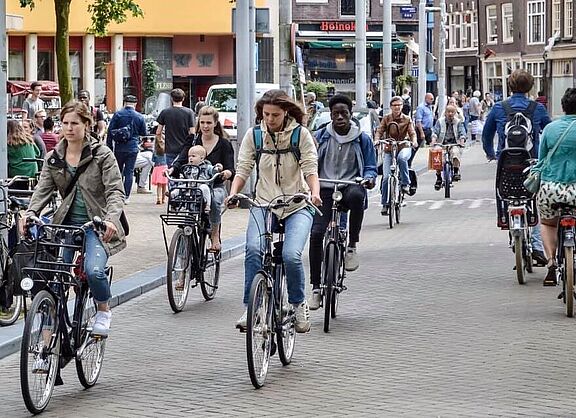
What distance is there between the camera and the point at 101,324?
8727mm

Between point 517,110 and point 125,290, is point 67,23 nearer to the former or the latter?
point 125,290

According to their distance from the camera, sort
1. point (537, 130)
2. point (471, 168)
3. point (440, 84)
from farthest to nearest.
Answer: point (440, 84) < point (471, 168) < point (537, 130)

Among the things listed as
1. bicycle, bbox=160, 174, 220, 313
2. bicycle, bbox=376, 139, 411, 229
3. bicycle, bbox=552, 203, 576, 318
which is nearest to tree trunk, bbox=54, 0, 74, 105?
bicycle, bbox=376, 139, 411, 229

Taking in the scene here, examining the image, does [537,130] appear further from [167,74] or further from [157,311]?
[167,74]

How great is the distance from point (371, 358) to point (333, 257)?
1.28 m

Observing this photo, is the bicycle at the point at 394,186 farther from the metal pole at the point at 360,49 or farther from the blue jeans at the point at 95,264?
the metal pole at the point at 360,49

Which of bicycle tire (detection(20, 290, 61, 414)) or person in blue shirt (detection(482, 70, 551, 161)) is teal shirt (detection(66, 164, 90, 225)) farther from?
person in blue shirt (detection(482, 70, 551, 161))

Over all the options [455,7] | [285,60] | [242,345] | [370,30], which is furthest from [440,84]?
[242,345]

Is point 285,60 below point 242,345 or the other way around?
the other way around

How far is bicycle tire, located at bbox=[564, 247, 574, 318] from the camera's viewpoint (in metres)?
11.0

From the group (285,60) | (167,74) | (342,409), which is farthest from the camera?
(167,74)

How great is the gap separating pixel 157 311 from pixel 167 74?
38990 mm

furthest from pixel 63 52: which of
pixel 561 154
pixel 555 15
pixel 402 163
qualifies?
pixel 555 15

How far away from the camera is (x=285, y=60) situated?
23.4 metres
